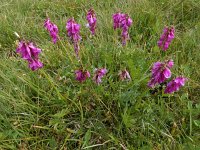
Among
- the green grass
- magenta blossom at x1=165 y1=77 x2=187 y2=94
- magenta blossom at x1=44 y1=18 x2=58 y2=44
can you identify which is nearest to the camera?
magenta blossom at x1=165 y1=77 x2=187 y2=94

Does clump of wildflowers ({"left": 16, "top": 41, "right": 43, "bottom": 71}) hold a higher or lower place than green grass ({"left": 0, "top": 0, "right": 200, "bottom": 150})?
higher

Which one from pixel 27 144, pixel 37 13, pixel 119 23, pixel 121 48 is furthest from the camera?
pixel 37 13

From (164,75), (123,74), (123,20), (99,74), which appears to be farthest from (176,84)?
(123,20)

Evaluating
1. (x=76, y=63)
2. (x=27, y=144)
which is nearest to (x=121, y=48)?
(x=76, y=63)

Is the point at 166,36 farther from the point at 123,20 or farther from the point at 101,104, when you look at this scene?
the point at 101,104

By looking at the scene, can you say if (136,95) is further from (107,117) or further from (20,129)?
(20,129)

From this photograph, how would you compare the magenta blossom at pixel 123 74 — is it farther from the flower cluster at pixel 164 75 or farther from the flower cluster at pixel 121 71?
the flower cluster at pixel 164 75

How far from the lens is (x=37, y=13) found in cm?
363

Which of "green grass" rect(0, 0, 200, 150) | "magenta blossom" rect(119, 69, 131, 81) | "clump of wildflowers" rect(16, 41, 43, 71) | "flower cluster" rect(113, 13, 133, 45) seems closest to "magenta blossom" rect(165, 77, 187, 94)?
"green grass" rect(0, 0, 200, 150)

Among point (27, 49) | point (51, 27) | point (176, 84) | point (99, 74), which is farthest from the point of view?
point (51, 27)

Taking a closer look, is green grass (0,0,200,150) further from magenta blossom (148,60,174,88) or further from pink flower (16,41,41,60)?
pink flower (16,41,41,60)

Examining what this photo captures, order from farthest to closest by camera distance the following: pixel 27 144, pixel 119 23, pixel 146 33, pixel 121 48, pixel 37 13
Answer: pixel 37 13 < pixel 146 33 < pixel 121 48 < pixel 119 23 < pixel 27 144

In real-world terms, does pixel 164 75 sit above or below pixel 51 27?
below

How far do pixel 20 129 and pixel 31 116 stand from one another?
12 cm
